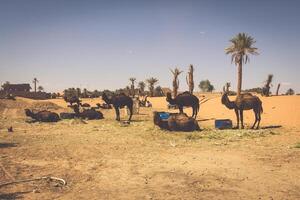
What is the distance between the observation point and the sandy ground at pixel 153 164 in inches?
339

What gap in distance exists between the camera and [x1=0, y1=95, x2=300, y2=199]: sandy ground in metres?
8.61

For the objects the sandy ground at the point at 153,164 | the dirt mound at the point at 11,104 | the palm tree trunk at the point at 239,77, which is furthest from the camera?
the palm tree trunk at the point at 239,77

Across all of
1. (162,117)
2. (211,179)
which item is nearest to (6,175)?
(211,179)

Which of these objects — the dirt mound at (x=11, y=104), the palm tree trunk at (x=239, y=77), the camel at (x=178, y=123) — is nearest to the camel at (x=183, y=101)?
the camel at (x=178, y=123)

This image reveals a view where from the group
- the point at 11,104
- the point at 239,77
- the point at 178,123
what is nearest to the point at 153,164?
the point at 178,123

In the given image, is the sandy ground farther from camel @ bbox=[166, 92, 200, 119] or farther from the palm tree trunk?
the palm tree trunk

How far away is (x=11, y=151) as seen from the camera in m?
13.7

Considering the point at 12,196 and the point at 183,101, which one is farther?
the point at 183,101

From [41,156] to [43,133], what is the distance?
6.92 metres

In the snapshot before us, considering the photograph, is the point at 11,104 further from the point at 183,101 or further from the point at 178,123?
the point at 178,123

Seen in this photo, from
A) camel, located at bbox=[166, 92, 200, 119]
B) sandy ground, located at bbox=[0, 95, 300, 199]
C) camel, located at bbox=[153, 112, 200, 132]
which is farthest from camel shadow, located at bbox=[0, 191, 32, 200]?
camel, located at bbox=[166, 92, 200, 119]

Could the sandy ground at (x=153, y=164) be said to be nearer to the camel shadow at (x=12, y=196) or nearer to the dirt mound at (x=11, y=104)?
the camel shadow at (x=12, y=196)

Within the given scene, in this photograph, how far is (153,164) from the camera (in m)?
11.4

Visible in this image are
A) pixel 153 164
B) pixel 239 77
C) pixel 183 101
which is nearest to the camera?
pixel 153 164
